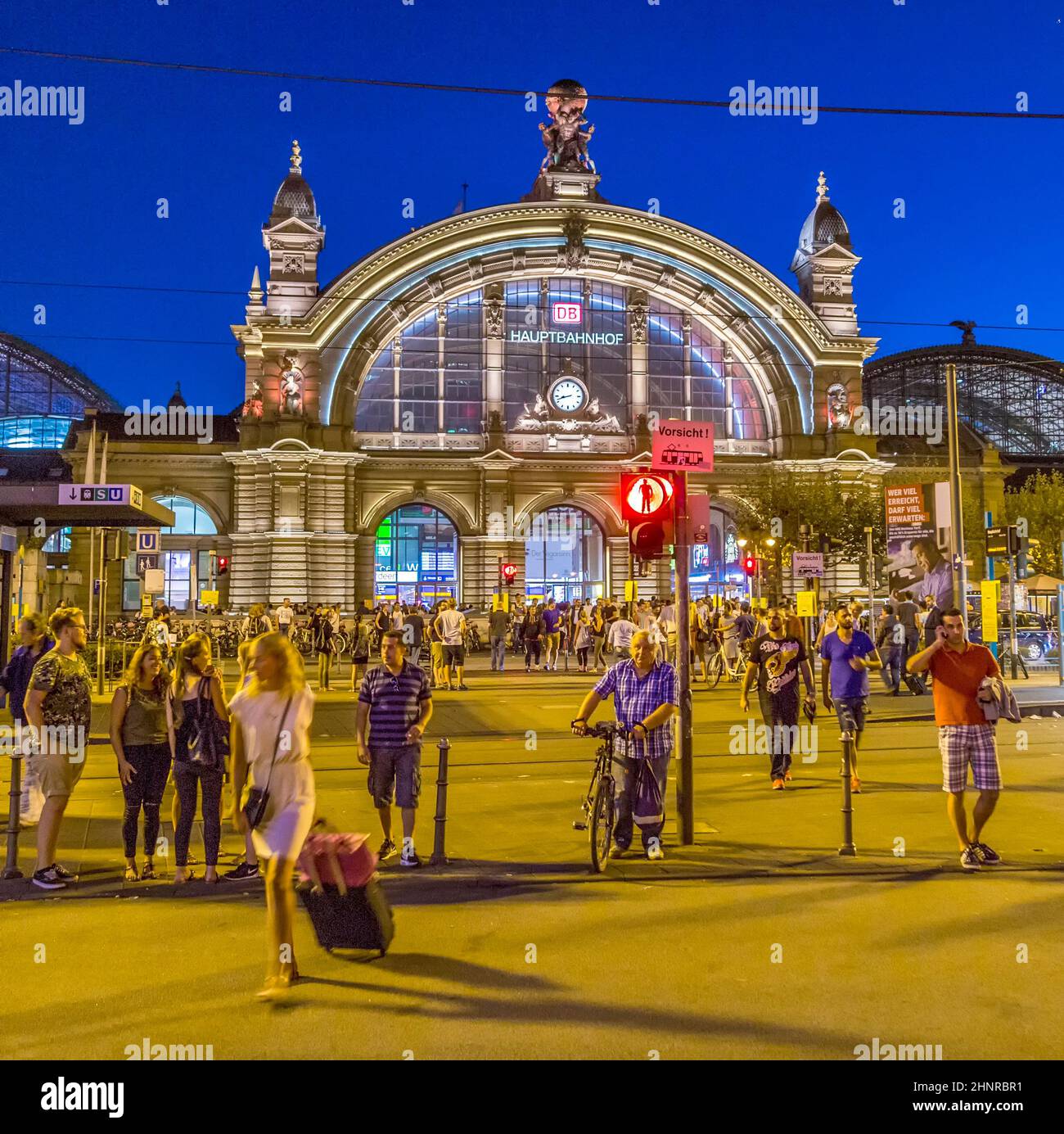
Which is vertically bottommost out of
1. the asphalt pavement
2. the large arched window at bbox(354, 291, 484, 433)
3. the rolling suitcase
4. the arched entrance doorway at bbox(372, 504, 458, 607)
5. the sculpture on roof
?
the asphalt pavement

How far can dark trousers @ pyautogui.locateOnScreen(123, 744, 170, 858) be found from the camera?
28.2 feet

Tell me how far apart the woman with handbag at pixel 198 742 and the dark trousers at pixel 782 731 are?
21.1 ft

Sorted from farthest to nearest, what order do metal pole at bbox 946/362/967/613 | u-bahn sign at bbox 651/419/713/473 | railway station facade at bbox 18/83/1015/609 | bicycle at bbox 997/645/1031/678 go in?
railway station facade at bbox 18/83/1015/609 < bicycle at bbox 997/645/1031/678 < metal pole at bbox 946/362/967/613 < u-bahn sign at bbox 651/419/713/473

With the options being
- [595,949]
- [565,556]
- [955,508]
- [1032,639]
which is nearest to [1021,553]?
[1032,639]

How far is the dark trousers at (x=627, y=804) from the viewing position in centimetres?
906

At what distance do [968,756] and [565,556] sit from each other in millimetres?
43282

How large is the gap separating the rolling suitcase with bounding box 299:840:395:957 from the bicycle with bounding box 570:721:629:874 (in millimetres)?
2327

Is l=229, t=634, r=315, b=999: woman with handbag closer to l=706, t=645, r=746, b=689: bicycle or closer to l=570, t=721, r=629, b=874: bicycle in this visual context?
l=570, t=721, r=629, b=874: bicycle

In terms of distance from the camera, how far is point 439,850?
350 inches

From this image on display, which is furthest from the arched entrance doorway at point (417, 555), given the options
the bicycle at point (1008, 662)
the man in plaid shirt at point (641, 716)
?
the man in plaid shirt at point (641, 716)

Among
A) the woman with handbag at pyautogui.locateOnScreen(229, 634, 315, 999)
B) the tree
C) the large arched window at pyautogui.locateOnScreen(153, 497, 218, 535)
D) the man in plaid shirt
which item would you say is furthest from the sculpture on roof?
the woman with handbag at pyautogui.locateOnScreen(229, 634, 315, 999)

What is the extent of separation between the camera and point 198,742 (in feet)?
27.6
